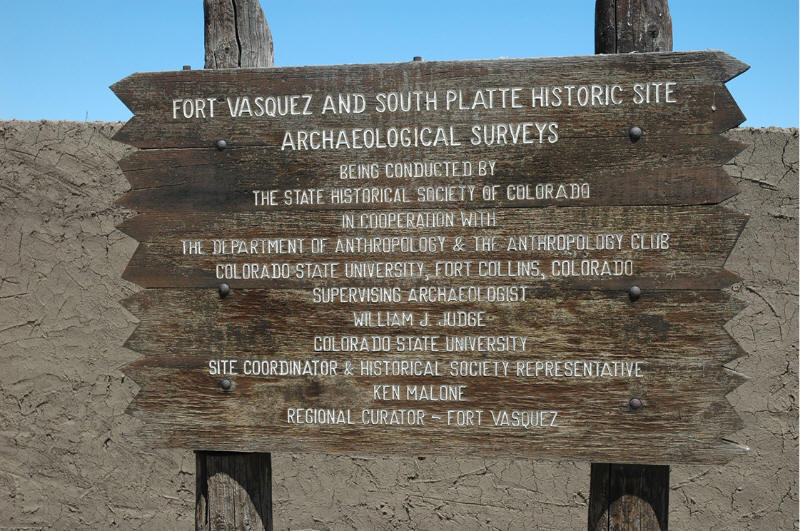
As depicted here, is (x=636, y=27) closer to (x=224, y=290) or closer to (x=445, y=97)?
(x=445, y=97)

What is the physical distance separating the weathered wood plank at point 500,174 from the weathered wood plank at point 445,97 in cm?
5

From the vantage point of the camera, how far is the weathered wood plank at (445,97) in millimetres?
2221

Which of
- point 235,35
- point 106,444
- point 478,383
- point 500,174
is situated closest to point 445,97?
point 500,174

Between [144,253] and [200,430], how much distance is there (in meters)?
0.64

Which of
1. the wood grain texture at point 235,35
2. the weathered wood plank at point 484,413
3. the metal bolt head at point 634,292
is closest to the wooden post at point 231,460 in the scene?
the wood grain texture at point 235,35

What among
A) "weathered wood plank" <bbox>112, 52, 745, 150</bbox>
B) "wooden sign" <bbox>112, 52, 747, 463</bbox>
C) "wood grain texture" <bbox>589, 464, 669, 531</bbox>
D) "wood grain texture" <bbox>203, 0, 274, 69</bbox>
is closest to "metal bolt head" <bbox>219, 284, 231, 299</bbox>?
"wooden sign" <bbox>112, 52, 747, 463</bbox>

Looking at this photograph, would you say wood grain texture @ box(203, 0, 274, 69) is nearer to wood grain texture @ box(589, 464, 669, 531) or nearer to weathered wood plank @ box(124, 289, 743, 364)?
weathered wood plank @ box(124, 289, 743, 364)

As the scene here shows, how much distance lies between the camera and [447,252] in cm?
228

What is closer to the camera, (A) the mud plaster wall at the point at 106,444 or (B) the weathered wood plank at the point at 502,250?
(B) the weathered wood plank at the point at 502,250

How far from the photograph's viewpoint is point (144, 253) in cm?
243

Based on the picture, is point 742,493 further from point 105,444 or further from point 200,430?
point 105,444

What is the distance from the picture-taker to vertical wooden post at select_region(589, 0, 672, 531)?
92.0 inches

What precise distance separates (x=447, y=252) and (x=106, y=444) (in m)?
2.60

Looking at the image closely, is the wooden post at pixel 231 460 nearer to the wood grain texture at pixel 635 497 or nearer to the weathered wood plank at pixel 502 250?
the weathered wood plank at pixel 502 250
